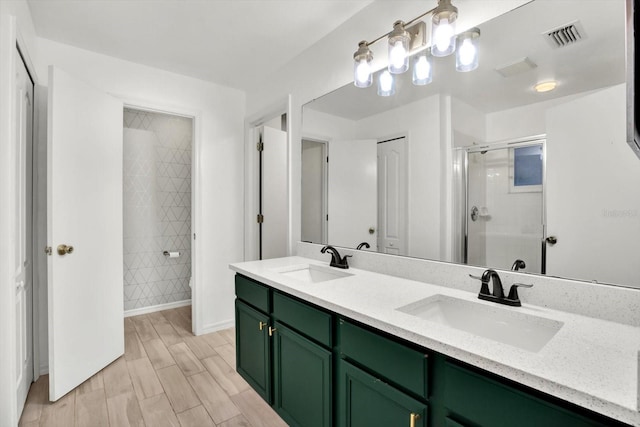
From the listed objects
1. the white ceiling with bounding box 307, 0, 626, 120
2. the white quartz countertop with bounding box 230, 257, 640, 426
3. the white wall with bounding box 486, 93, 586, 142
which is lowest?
the white quartz countertop with bounding box 230, 257, 640, 426

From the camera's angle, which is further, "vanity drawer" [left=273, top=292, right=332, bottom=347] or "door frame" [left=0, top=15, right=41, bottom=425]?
"door frame" [left=0, top=15, right=41, bottom=425]

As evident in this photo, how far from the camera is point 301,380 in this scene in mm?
1401

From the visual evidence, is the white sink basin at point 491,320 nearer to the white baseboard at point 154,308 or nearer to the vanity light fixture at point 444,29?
the vanity light fixture at point 444,29

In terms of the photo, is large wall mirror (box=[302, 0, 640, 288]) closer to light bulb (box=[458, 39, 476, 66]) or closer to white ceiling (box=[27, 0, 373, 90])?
light bulb (box=[458, 39, 476, 66])

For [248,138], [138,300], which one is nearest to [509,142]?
[248,138]

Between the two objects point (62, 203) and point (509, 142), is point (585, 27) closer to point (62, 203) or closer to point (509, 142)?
point (509, 142)

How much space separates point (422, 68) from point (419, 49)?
0.10 metres

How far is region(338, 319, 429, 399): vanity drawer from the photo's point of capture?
0.90 metres

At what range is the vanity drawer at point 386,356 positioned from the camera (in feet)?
2.95

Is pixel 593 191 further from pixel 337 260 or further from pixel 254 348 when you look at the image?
pixel 254 348

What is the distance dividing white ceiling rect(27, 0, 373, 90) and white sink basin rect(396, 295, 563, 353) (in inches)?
69.0

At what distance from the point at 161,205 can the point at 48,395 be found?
2.07 metres

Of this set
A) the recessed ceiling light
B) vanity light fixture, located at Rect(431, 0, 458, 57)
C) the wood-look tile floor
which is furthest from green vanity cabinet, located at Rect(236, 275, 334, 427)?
vanity light fixture, located at Rect(431, 0, 458, 57)

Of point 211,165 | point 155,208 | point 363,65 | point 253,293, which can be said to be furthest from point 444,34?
point 155,208
